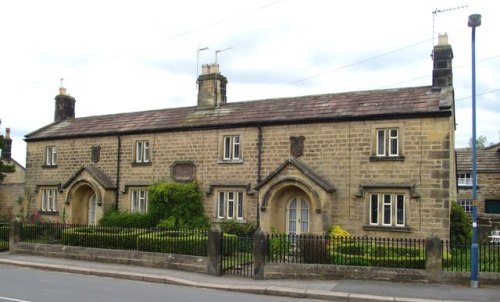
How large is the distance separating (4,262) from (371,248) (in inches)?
525

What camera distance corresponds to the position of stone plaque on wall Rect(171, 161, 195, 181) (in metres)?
25.3

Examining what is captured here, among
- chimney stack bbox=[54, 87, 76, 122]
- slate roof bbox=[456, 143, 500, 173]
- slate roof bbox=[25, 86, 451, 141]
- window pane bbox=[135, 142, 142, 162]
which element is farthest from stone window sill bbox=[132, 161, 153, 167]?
slate roof bbox=[456, 143, 500, 173]

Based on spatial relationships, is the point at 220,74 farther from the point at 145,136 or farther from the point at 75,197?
the point at 75,197

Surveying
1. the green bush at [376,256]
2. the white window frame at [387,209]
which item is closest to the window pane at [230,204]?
the white window frame at [387,209]

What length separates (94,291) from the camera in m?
12.7

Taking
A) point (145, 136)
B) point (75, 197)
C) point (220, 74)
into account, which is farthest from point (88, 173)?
point (220, 74)

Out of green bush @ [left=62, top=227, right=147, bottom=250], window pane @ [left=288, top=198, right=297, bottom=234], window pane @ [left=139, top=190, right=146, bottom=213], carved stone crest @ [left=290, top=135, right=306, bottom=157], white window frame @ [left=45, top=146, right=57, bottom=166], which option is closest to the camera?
green bush @ [left=62, top=227, right=147, bottom=250]

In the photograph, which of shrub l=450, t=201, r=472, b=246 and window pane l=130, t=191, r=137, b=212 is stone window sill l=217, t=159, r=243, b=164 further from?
shrub l=450, t=201, r=472, b=246

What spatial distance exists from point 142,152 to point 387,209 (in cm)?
1334

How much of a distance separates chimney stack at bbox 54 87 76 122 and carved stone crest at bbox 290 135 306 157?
18.2m

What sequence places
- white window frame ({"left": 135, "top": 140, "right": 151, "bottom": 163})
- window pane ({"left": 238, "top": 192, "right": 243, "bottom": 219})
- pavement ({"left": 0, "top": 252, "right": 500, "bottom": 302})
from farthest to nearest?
white window frame ({"left": 135, "top": 140, "right": 151, "bottom": 163}) → window pane ({"left": 238, "top": 192, "right": 243, "bottom": 219}) → pavement ({"left": 0, "top": 252, "right": 500, "bottom": 302})

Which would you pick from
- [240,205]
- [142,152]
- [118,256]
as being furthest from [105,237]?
[142,152]

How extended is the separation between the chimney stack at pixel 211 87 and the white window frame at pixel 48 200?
1068 centimetres

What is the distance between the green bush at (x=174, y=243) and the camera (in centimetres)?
1709
